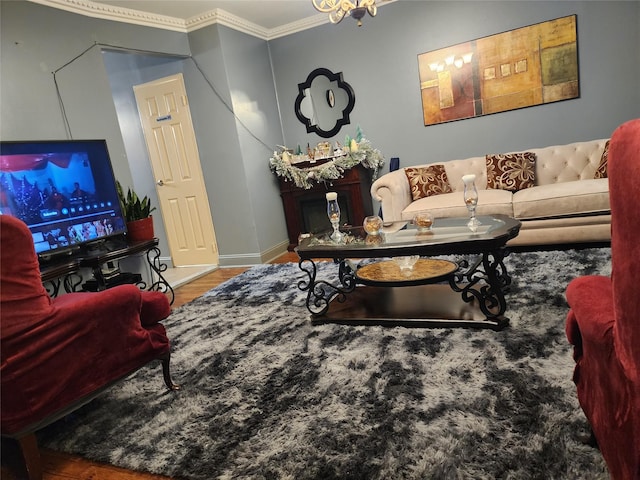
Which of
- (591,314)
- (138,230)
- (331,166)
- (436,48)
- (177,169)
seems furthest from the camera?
(177,169)

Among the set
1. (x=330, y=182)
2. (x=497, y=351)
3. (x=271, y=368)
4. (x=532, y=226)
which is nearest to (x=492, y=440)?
(x=497, y=351)

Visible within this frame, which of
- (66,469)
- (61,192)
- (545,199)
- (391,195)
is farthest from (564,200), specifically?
(61,192)

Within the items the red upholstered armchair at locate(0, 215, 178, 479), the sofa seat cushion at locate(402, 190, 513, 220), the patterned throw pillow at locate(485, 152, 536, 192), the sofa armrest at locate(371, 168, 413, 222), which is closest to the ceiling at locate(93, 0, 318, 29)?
the sofa armrest at locate(371, 168, 413, 222)

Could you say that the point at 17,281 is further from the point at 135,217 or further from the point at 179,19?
the point at 179,19

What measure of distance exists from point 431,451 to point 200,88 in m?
4.27

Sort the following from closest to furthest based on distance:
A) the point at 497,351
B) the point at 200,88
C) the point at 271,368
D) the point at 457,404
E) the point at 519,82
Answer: the point at 457,404
the point at 497,351
the point at 271,368
the point at 519,82
the point at 200,88

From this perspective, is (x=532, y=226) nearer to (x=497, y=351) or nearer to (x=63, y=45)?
(x=497, y=351)

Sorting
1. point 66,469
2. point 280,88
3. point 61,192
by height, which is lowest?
point 66,469

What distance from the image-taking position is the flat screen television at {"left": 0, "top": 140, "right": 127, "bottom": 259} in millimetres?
2506

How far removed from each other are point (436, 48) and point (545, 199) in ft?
7.12

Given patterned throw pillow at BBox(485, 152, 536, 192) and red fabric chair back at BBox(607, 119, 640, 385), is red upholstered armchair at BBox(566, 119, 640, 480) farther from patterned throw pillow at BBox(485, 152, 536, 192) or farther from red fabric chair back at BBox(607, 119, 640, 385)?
patterned throw pillow at BBox(485, 152, 536, 192)

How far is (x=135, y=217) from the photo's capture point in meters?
3.40

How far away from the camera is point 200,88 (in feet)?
14.6

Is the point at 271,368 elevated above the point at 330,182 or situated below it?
below
